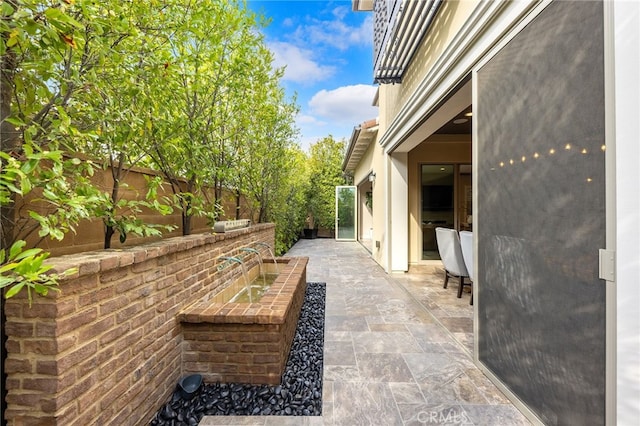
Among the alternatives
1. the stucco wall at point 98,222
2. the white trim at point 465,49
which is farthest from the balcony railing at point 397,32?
the stucco wall at point 98,222

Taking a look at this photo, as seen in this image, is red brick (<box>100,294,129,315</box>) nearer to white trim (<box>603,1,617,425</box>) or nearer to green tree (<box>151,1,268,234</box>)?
green tree (<box>151,1,268,234</box>)

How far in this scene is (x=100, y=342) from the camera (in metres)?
1.46

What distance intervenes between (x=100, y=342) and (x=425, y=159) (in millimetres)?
6901

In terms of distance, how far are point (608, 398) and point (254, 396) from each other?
2032mm

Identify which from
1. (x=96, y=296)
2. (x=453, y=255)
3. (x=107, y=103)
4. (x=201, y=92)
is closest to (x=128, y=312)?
(x=96, y=296)

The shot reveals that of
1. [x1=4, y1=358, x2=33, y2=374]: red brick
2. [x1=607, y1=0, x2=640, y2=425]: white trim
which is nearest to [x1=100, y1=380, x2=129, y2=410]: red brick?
[x1=4, y1=358, x2=33, y2=374]: red brick

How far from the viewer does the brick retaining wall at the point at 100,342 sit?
1.24 meters

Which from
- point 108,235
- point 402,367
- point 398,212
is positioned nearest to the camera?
point 108,235

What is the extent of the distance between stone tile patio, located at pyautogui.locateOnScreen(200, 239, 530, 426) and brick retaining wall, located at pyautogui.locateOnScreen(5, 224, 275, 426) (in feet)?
1.71

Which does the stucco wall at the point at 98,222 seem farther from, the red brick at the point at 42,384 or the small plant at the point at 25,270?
the red brick at the point at 42,384

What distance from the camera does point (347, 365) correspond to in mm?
2525

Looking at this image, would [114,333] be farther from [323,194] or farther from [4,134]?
[323,194]

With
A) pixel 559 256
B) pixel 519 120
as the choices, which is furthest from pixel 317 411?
pixel 519 120

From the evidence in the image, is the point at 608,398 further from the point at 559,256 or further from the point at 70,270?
the point at 70,270
